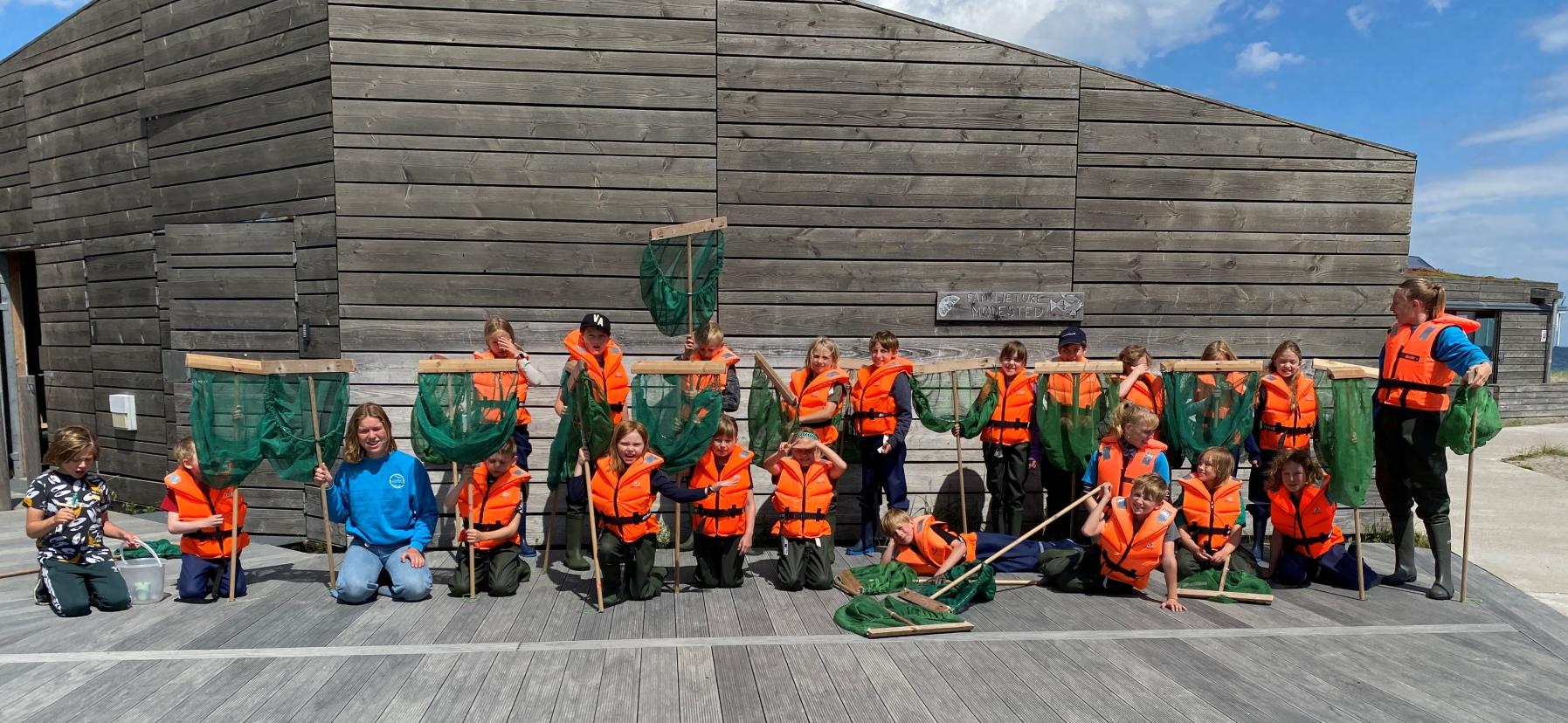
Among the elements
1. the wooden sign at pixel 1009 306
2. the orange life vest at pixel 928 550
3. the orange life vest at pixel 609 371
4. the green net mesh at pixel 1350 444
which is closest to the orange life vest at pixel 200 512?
the orange life vest at pixel 609 371

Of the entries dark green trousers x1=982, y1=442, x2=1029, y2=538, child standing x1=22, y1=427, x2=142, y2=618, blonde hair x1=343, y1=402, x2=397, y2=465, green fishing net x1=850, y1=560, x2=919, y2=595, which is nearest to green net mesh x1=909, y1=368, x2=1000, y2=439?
dark green trousers x1=982, y1=442, x2=1029, y2=538

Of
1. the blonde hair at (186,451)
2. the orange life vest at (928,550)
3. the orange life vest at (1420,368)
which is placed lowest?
the orange life vest at (928,550)

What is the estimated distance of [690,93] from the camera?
604 cm

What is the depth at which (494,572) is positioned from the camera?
485cm

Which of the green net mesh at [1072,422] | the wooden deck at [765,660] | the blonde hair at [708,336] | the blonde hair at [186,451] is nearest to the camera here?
the wooden deck at [765,660]

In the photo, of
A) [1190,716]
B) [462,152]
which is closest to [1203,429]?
[1190,716]

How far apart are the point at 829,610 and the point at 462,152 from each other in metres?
4.09

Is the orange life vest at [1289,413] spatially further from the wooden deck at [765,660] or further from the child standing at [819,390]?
the child standing at [819,390]

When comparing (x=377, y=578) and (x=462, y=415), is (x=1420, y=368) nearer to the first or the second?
(x=462, y=415)

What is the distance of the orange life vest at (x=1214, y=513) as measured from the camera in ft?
16.6

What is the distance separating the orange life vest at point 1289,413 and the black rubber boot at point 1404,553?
0.69m

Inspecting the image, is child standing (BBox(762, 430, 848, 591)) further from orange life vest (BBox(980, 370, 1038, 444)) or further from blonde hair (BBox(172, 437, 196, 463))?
blonde hair (BBox(172, 437, 196, 463))

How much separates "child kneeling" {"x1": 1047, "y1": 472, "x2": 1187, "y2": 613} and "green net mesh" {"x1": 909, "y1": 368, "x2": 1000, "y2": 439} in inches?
42.6

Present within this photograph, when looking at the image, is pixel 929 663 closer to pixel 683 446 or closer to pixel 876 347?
pixel 683 446
